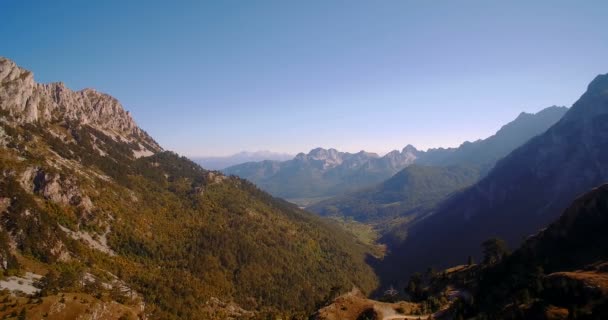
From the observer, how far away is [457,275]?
14250 centimetres

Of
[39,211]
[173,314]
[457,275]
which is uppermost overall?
[39,211]

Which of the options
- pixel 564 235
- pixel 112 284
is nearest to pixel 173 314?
pixel 112 284

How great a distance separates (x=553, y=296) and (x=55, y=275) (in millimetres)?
169206

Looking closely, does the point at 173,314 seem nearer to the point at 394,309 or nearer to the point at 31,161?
the point at 394,309

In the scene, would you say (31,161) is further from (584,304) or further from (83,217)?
(584,304)

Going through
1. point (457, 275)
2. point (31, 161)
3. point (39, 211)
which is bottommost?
point (457, 275)

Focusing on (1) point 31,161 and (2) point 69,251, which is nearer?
(2) point 69,251

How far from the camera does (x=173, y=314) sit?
16262cm

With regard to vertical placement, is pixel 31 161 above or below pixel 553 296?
above

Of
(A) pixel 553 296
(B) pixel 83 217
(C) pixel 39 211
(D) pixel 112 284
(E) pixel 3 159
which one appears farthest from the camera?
(B) pixel 83 217

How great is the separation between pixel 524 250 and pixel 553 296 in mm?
40547

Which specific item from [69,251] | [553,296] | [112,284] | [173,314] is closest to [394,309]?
[553,296]

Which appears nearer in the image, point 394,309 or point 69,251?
point 394,309

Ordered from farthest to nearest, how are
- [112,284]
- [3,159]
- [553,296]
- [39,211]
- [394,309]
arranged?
1. [3,159]
2. [39,211]
3. [112,284]
4. [394,309]
5. [553,296]
